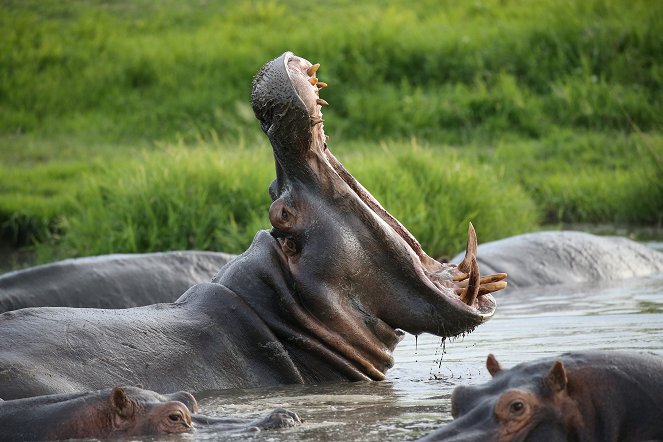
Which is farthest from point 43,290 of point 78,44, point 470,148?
point 78,44

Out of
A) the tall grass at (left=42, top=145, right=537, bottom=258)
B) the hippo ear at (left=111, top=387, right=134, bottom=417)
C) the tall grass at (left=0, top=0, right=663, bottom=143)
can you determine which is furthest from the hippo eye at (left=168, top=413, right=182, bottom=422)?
the tall grass at (left=0, top=0, right=663, bottom=143)

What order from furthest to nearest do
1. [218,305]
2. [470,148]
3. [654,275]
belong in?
[470,148], [654,275], [218,305]

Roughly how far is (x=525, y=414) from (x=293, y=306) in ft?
5.82

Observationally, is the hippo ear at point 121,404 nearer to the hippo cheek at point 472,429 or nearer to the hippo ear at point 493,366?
the hippo cheek at point 472,429

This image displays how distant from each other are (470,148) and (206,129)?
3.21 meters

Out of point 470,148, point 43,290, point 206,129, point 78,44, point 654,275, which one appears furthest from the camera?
point 78,44

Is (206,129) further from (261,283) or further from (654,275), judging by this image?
(261,283)

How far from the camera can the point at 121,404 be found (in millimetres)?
4148

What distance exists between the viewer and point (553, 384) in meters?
3.63

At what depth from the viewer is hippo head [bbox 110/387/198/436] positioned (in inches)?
163

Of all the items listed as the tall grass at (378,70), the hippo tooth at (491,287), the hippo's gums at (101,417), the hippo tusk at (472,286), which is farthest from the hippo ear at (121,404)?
the tall grass at (378,70)

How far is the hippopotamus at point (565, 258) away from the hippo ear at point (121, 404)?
5.02 metres

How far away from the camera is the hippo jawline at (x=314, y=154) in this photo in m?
4.96

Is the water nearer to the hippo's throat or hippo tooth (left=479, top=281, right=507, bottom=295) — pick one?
the hippo's throat
